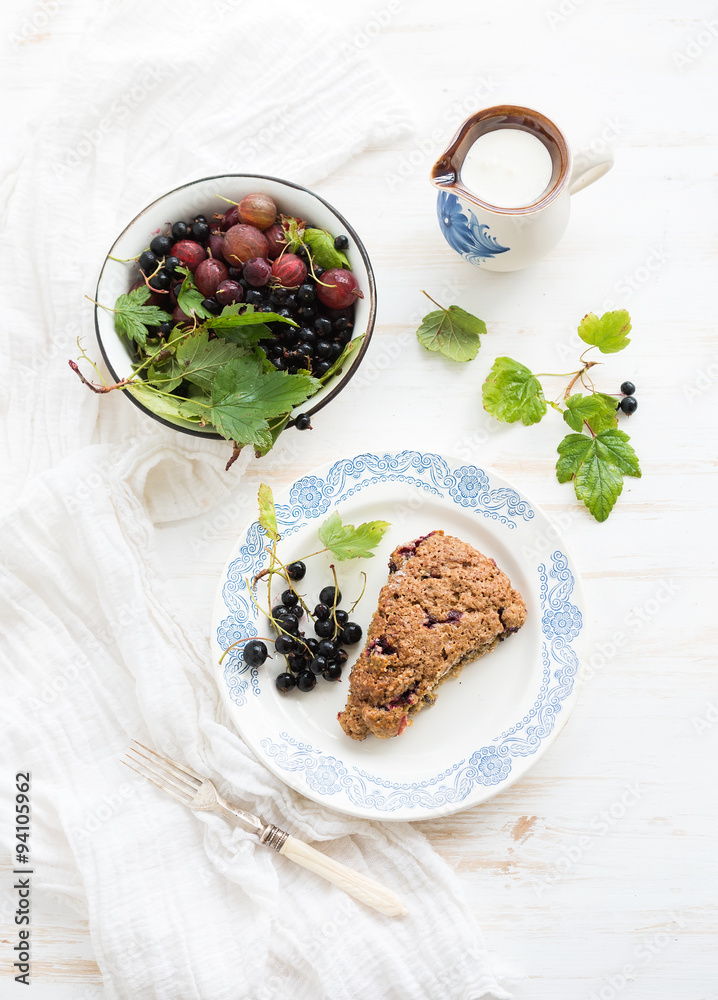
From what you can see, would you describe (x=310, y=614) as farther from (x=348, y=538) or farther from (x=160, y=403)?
(x=160, y=403)

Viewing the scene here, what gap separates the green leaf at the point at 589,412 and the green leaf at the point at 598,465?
3cm

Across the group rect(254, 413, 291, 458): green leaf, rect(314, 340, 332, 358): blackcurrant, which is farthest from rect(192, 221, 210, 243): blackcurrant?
rect(254, 413, 291, 458): green leaf

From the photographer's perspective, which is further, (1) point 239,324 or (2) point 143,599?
(2) point 143,599

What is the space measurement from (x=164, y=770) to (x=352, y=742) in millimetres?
542

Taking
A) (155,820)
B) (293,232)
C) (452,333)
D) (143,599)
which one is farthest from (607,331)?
(155,820)

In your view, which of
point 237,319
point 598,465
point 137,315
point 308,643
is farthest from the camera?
point 598,465

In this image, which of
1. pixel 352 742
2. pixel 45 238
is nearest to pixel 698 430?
pixel 352 742

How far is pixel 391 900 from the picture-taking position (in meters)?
2.19

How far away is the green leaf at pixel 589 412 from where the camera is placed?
235 centimetres

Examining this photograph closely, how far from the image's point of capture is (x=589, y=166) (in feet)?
6.95

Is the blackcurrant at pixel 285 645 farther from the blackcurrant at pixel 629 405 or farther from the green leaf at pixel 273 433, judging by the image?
the blackcurrant at pixel 629 405

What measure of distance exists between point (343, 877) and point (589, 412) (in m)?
1.49

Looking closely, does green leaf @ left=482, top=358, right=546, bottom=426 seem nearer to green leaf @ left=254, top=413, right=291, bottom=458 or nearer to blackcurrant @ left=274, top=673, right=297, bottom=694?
green leaf @ left=254, top=413, right=291, bottom=458

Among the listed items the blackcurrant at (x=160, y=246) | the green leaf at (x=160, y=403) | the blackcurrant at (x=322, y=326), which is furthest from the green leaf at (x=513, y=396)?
the blackcurrant at (x=160, y=246)
